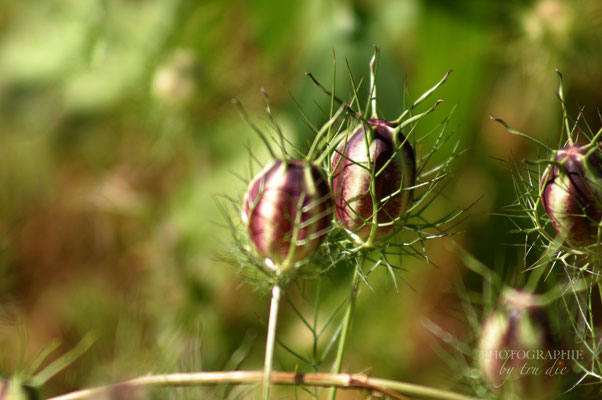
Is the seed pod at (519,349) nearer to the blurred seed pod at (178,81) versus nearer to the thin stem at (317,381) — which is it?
the thin stem at (317,381)

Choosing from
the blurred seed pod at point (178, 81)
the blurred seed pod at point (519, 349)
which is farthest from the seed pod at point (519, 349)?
the blurred seed pod at point (178, 81)

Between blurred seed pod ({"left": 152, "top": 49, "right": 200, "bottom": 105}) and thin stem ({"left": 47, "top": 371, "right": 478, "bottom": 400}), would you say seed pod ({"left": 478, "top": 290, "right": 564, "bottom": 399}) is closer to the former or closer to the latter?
thin stem ({"left": 47, "top": 371, "right": 478, "bottom": 400})

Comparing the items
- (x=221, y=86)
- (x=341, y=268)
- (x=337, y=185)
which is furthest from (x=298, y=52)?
(x=337, y=185)

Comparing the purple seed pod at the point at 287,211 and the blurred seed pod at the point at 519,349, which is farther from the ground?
the purple seed pod at the point at 287,211

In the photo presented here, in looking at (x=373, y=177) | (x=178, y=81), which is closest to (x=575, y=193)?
(x=373, y=177)

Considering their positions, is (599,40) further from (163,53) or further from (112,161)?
(112,161)

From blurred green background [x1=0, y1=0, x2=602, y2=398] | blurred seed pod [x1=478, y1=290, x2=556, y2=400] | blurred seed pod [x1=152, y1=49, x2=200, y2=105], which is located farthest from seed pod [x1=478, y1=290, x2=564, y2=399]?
blurred seed pod [x1=152, y1=49, x2=200, y2=105]

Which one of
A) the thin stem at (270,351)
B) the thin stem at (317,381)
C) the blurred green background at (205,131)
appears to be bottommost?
the thin stem at (317,381)
